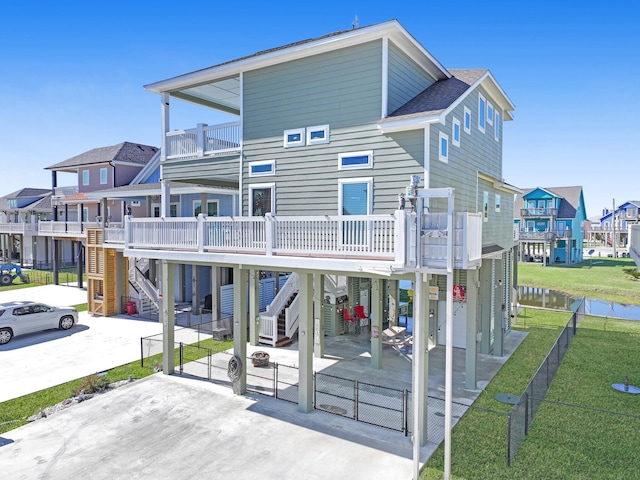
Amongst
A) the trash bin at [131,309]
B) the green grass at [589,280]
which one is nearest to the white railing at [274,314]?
the trash bin at [131,309]

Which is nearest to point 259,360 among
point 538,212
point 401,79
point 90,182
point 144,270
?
point 401,79

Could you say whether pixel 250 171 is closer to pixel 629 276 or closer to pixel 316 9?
pixel 316 9

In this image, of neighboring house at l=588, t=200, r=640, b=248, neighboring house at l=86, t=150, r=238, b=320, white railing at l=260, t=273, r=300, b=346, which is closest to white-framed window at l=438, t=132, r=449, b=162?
white railing at l=260, t=273, r=300, b=346

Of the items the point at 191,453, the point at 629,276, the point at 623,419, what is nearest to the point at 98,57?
the point at 191,453

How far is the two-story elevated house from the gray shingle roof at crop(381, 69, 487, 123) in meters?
0.07

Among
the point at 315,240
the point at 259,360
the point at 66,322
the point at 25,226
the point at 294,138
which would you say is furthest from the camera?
the point at 25,226

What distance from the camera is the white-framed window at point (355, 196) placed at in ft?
36.2

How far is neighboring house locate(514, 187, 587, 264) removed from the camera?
1966 inches

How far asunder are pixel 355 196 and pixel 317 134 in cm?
226

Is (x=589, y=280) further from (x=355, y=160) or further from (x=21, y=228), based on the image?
(x=21, y=228)

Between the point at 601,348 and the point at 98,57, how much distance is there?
2772 centimetres

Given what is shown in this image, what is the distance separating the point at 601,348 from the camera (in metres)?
16.6

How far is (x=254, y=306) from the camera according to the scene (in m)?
17.1

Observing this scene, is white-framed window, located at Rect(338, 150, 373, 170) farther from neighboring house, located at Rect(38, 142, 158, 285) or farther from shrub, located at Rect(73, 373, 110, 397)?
neighboring house, located at Rect(38, 142, 158, 285)
